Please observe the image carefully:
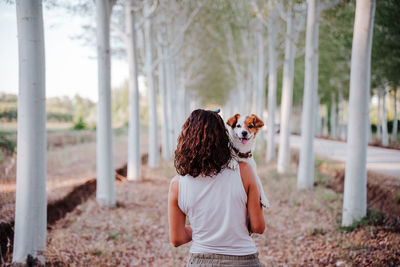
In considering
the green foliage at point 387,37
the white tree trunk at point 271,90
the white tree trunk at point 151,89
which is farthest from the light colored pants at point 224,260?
the white tree trunk at point 271,90

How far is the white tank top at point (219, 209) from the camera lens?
6.30 feet

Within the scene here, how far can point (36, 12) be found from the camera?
4.11 m

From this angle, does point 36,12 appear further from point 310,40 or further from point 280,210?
point 310,40

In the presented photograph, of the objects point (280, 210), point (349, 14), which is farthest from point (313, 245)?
point (349, 14)

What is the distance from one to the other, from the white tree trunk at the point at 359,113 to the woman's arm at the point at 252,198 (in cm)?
428

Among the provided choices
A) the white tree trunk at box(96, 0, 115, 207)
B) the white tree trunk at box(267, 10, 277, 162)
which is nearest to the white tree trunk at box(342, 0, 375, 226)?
the white tree trunk at box(96, 0, 115, 207)

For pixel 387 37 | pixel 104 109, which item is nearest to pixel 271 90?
pixel 387 37

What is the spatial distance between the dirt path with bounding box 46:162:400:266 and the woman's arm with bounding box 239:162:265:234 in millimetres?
3169

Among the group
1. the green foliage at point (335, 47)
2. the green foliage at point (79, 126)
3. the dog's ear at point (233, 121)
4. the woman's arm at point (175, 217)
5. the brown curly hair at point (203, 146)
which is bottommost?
the green foliage at point (79, 126)

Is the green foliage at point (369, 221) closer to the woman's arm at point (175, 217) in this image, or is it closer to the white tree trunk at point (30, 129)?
the woman's arm at point (175, 217)

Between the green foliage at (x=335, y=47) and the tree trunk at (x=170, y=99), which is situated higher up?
the green foliage at (x=335, y=47)

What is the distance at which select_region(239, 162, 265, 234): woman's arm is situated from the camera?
1.92 m

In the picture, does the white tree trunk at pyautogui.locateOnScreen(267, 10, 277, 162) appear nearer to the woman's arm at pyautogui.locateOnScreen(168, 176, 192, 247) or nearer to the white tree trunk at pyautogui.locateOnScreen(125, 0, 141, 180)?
the white tree trunk at pyautogui.locateOnScreen(125, 0, 141, 180)

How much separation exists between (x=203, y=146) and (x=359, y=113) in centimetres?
447
